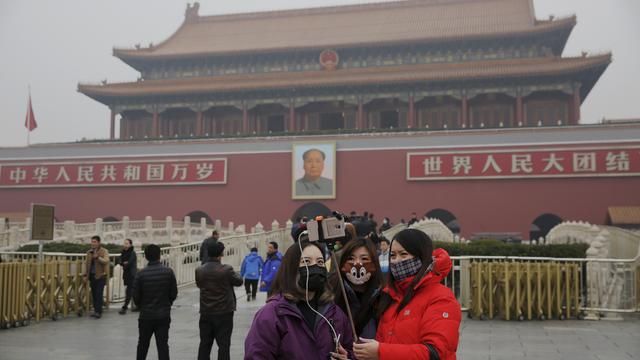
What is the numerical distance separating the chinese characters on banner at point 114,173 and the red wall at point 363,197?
30 centimetres

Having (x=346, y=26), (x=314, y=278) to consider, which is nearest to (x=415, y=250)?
(x=314, y=278)

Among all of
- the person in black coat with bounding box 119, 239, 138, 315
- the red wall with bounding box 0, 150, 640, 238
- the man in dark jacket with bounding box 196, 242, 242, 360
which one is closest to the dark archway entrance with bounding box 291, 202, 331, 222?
the red wall with bounding box 0, 150, 640, 238

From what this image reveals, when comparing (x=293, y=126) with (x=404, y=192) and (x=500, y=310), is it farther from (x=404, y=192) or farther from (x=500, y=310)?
(x=500, y=310)

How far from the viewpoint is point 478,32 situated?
95.9 ft

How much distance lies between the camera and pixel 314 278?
9.48 ft

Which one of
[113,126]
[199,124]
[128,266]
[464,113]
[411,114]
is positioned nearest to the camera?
[128,266]

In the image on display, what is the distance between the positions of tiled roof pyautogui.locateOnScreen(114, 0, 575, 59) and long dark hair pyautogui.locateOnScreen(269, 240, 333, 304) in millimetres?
27278

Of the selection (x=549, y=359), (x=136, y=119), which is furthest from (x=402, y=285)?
(x=136, y=119)

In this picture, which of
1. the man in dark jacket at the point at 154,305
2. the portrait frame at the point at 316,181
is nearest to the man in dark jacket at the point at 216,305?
the man in dark jacket at the point at 154,305

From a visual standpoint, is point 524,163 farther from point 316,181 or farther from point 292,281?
point 292,281

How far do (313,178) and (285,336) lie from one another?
22516 mm

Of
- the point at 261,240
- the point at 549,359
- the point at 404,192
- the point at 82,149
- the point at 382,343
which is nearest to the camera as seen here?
the point at 382,343

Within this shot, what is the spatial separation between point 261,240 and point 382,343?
13931mm

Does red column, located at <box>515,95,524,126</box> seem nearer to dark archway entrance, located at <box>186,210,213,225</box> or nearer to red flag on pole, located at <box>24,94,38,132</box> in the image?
dark archway entrance, located at <box>186,210,213,225</box>
